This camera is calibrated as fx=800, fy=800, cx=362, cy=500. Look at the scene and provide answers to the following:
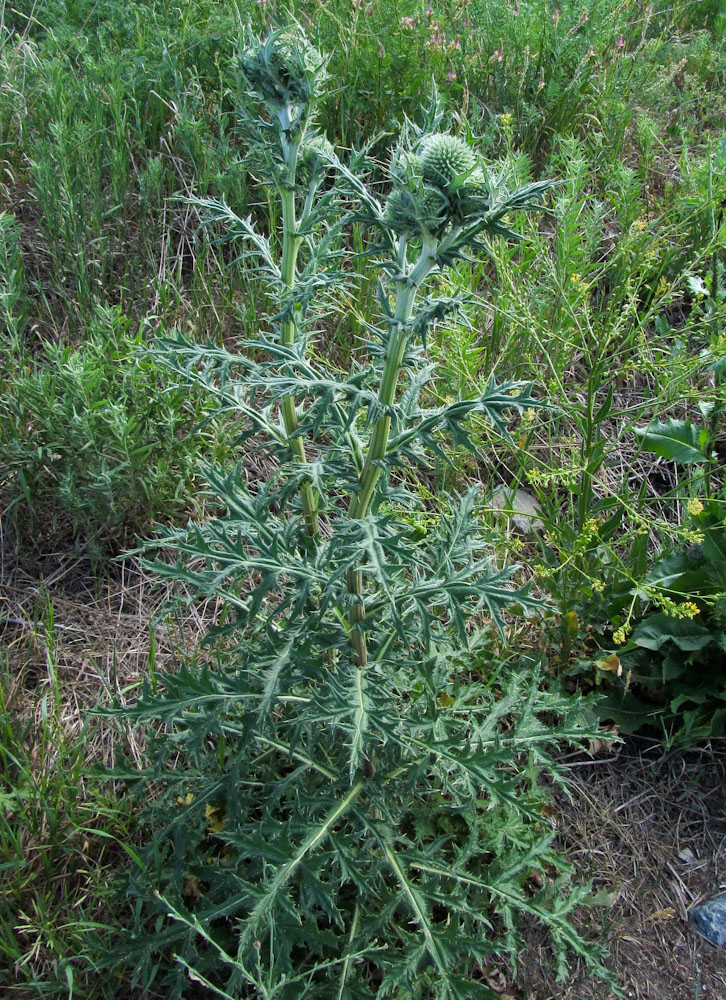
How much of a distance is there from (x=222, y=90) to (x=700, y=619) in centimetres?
334

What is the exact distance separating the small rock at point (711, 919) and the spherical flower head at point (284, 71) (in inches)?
98.9

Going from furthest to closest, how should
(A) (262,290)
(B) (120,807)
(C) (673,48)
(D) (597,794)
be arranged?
(C) (673,48) < (A) (262,290) < (D) (597,794) < (B) (120,807)

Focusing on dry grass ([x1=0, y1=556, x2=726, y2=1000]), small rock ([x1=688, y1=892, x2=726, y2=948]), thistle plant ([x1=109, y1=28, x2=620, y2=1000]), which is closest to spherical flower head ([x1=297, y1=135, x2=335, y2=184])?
thistle plant ([x1=109, y1=28, x2=620, y2=1000])

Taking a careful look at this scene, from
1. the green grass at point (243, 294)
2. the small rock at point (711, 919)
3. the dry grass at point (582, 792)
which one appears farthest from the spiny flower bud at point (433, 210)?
the small rock at point (711, 919)

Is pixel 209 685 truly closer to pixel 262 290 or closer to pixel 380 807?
pixel 380 807

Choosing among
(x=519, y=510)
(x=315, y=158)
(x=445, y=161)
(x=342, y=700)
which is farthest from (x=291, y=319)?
(x=519, y=510)

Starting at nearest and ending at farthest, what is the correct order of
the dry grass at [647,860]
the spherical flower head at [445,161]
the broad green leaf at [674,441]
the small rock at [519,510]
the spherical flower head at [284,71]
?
the spherical flower head at [445,161], the spherical flower head at [284,71], the dry grass at [647,860], the broad green leaf at [674,441], the small rock at [519,510]

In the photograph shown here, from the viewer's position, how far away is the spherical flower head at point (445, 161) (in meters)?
1.47

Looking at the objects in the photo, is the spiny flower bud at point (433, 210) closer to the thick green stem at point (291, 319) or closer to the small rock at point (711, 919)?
the thick green stem at point (291, 319)

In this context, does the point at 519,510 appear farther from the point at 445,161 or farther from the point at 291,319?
the point at 445,161

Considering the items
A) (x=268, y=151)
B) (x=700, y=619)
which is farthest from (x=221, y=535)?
(x=700, y=619)

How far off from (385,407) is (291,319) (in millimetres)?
433

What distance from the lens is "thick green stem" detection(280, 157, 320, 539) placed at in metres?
2.01

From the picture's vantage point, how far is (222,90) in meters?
4.02
